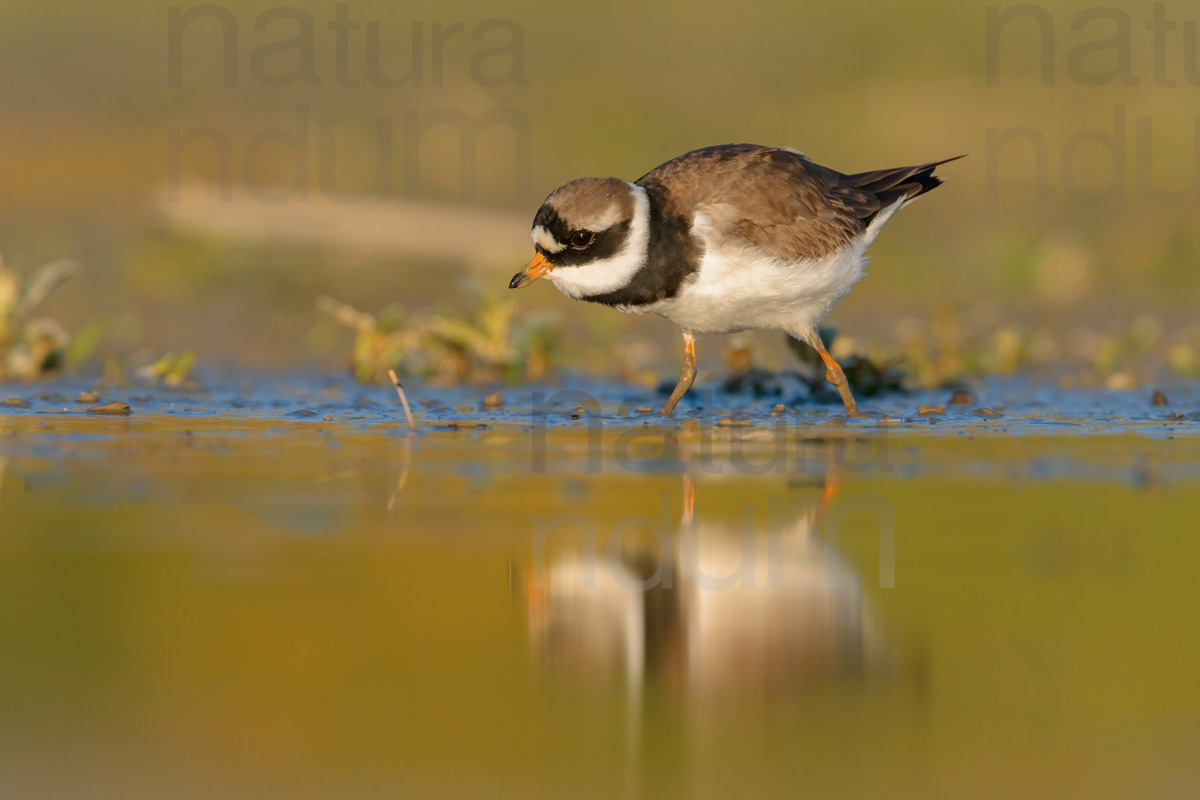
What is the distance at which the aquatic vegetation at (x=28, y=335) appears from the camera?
28.9 feet

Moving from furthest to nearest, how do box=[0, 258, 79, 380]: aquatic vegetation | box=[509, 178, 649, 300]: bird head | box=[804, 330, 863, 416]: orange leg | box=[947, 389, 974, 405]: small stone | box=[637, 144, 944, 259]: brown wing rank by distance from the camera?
box=[0, 258, 79, 380]: aquatic vegetation
box=[947, 389, 974, 405]: small stone
box=[804, 330, 863, 416]: orange leg
box=[637, 144, 944, 259]: brown wing
box=[509, 178, 649, 300]: bird head

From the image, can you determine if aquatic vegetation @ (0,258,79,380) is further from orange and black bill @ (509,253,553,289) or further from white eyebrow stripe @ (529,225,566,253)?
white eyebrow stripe @ (529,225,566,253)

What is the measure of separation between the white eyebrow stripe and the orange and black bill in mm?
66

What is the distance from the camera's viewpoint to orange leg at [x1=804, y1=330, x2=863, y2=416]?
7656 mm

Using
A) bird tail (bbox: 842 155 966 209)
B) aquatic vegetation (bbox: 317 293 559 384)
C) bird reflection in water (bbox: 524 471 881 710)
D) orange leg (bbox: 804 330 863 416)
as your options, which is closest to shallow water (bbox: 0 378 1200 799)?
bird reflection in water (bbox: 524 471 881 710)

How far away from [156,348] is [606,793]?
8510 mm

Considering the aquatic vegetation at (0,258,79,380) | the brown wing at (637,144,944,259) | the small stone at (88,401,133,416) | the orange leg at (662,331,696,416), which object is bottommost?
the small stone at (88,401,133,416)

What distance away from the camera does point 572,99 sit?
1741 cm

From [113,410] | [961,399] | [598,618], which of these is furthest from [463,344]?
[598,618]

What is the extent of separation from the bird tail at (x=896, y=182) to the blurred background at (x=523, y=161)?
3.03 ft

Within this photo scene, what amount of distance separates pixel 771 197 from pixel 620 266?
98 centimetres

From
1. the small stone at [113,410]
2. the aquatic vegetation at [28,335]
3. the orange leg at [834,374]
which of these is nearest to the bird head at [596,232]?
the orange leg at [834,374]

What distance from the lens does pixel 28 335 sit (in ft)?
28.9

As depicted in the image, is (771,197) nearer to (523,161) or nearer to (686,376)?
(686,376)
